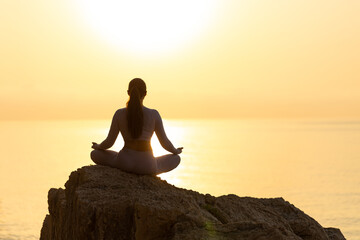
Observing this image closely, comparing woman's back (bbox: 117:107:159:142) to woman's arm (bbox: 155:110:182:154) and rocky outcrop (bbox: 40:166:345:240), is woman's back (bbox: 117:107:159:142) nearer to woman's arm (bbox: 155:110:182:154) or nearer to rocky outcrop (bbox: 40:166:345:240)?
woman's arm (bbox: 155:110:182:154)

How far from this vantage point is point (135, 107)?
35.9 feet

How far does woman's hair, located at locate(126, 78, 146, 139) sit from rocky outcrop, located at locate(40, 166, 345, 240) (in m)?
1.00

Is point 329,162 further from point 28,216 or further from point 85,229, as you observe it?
point 85,229

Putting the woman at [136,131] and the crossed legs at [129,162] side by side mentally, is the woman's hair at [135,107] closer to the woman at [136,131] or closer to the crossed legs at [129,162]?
the woman at [136,131]

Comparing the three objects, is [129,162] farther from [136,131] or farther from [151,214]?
[151,214]

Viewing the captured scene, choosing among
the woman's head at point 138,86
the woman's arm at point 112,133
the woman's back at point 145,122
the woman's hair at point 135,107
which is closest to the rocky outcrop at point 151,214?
the woman's arm at point 112,133

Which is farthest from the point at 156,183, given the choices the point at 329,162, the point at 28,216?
the point at 329,162

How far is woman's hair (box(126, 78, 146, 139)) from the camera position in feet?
35.9

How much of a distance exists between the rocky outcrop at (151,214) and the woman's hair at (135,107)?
995 millimetres

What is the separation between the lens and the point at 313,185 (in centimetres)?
13538

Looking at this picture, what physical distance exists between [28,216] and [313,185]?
72.1m

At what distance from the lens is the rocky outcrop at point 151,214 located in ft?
28.9

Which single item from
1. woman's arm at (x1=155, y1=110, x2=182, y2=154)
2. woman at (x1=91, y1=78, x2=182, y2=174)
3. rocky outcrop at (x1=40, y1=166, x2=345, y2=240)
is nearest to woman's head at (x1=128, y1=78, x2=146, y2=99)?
woman at (x1=91, y1=78, x2=182, y2=174)

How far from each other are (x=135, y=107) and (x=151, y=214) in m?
2.64
